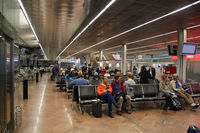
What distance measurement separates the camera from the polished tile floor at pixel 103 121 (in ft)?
14.9

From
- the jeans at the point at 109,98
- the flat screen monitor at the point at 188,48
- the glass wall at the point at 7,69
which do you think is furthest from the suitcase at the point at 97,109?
the flat screen monitor at the point at 188,48

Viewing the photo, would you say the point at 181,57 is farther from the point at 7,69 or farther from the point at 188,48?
the point at 7,69

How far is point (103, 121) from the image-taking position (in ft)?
17.2

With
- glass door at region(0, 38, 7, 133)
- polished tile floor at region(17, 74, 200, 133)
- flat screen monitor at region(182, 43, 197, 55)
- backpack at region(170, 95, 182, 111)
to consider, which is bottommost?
polished tile floor at region(17, 74, 200, 133)

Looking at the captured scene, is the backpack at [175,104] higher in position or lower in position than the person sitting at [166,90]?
lower

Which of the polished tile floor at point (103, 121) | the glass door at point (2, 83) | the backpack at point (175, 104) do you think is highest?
the glass door at point (2, 83)

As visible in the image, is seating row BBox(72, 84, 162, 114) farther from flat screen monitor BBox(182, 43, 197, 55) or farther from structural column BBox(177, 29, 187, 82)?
structural column BBox(177, 29, 187, 82)

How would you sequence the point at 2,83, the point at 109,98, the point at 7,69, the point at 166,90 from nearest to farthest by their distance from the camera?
1. the point at 2,83
2. the point at 7,69
3. the point at 109,98
4. the point at 166,90

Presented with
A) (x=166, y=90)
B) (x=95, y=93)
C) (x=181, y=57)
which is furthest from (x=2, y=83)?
(x=181, y=57)

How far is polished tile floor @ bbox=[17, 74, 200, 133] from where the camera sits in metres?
4.54

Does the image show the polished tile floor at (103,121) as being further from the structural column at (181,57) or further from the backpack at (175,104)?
the structural column at (181,57)

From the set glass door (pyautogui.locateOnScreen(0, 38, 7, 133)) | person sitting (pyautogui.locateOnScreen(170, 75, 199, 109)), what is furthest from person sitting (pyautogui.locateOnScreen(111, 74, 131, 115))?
glass door (pyautogui.locateOnScreen(0, 38, 7, 133))

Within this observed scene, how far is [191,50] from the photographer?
10617 mm

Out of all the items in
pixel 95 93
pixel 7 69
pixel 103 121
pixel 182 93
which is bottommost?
pixel 103 121
